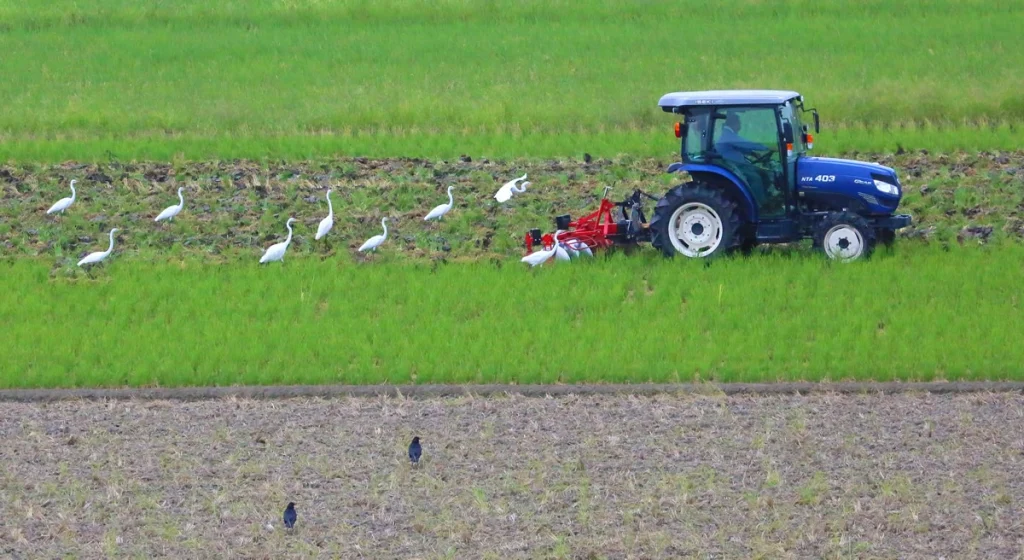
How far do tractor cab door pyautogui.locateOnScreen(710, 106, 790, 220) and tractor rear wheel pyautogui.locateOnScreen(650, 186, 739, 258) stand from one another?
30 cm

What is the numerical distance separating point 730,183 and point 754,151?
0.38m

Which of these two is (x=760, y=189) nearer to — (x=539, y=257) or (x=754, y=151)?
(x=754, y=151)

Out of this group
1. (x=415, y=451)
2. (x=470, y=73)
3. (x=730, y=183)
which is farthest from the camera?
(x=470, y=73)

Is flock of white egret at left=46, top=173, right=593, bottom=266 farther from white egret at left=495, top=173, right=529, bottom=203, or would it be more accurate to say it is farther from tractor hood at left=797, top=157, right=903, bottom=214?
tractor hood at left=797, top=157, right=903, bottom=214

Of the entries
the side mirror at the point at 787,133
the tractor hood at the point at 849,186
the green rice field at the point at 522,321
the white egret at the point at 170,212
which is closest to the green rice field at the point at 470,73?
the white egret at the point at 170,212

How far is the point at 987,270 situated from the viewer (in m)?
12.5

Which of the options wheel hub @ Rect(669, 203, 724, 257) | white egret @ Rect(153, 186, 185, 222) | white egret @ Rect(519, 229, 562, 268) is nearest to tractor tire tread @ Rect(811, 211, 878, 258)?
wheel hub @ Rect(669, 203, 724, 257)

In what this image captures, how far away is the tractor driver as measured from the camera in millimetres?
13000

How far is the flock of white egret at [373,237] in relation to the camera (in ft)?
43.4

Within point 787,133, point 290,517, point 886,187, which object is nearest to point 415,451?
point 290,517

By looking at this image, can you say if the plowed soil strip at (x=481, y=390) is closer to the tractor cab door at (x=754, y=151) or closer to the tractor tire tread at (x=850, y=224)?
the tractor tire tread at (x=850, y=224)

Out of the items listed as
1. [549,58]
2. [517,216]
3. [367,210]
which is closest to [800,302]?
[517,216]

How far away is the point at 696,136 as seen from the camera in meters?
13.1

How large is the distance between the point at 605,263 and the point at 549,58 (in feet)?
47.5
